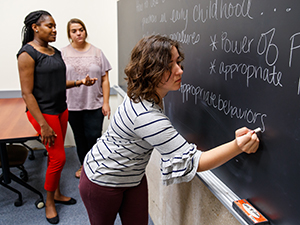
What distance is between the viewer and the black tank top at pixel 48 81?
1.71 metres

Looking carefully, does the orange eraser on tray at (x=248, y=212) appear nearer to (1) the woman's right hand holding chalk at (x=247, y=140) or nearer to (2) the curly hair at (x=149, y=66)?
(1) the woman's right hand holding chalk at (x=247, y=140)

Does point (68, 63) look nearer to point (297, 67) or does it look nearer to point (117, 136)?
point (117, 136)

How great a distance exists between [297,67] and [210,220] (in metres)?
0.83

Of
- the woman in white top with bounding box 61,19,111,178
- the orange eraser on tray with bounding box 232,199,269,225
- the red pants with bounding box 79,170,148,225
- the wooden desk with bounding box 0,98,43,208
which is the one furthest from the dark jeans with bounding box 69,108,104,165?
the orange eraser on tray with bounding box 232,199,269,225

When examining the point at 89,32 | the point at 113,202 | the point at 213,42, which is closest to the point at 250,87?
the point at 213,42

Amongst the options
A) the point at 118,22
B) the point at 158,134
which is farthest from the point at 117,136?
the point at 118,22

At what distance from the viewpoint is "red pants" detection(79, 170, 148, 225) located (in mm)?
1215

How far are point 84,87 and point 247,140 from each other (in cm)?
197

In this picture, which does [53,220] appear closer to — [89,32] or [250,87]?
[250,87]

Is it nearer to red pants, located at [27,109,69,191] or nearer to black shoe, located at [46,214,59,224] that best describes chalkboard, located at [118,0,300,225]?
red pants, located at [27,109,69,191]

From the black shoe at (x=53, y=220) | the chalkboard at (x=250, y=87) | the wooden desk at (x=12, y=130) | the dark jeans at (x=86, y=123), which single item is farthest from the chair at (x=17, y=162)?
the chalkboard at (x=250, y=87)

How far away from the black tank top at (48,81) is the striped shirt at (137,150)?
0.76 m

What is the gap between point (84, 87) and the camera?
2.53m

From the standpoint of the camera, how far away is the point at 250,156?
37.4 inches
